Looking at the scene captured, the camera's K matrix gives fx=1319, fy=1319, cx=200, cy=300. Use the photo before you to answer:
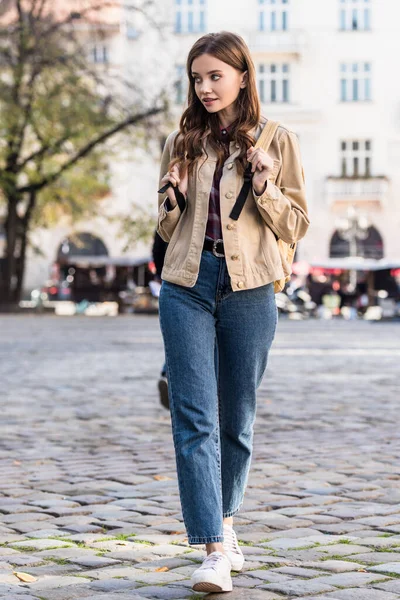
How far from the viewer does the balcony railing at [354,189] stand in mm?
52688

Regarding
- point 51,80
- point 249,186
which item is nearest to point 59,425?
point 249,186

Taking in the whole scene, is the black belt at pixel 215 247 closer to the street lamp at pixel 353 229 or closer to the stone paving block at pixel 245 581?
the stone paving block at pixel 245 581

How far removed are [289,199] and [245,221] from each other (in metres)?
0.19

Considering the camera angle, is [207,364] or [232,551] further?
[232,551]

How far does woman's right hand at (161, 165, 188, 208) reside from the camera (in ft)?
14.1

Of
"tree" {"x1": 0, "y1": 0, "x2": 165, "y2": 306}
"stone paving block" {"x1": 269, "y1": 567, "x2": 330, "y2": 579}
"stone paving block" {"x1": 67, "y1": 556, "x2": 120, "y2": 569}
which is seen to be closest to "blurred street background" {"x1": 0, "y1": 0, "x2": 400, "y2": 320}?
"tree" {"x1": 0, "y1": 0, "x2": 165, "y2": 306}

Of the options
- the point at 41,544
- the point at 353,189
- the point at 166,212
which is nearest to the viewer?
the point at 166,212

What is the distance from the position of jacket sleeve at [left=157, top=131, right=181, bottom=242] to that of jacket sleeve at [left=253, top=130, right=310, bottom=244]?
29 cm

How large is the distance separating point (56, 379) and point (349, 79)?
137 feet

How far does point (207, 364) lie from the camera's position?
14.0 ft

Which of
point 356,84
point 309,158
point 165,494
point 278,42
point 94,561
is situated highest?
point 278,42

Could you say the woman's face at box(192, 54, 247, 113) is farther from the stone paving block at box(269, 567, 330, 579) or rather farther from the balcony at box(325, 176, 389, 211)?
the balcony at box(325, 176, 389, 211)

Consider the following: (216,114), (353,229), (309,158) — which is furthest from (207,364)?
(309,158)

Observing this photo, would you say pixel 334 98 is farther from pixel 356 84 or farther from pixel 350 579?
pixel 350 579
